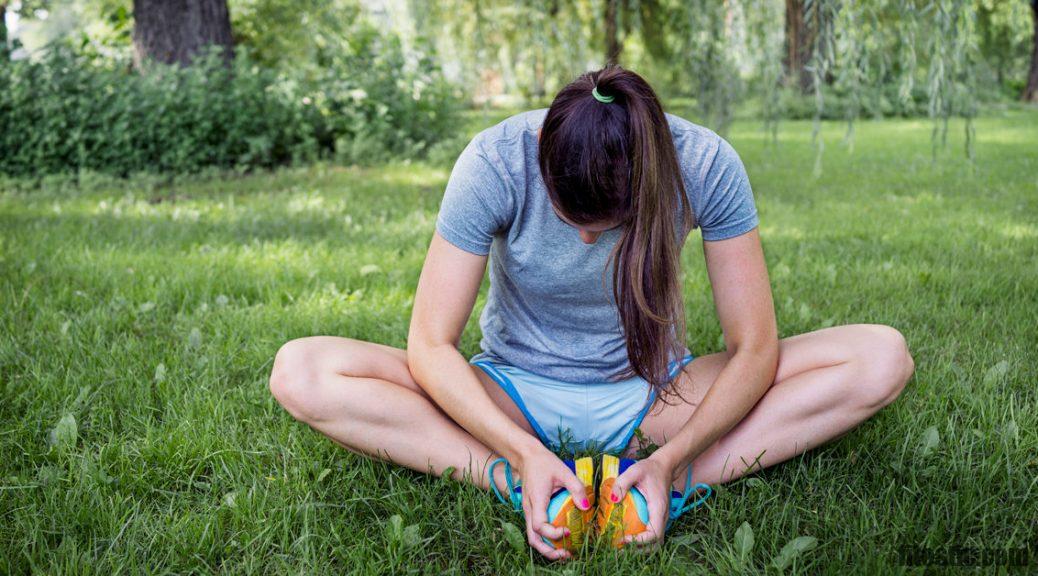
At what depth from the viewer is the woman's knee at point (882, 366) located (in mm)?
2062

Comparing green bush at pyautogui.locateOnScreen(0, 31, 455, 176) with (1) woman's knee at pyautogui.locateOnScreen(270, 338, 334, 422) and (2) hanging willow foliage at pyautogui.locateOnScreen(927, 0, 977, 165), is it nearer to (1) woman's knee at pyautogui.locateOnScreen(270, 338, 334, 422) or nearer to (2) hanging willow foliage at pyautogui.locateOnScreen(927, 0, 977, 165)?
(1) woman's knee at pyautogui.locateOnScreen(270, 338, 334, 422)

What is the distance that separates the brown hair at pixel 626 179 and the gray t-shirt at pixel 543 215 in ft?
0.34

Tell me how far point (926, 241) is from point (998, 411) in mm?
2322

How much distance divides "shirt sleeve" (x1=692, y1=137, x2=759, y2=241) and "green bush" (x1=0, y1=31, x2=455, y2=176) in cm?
584

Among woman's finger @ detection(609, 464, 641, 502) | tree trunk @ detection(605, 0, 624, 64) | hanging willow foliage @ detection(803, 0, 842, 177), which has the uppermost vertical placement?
tree trunk @ detection(605, 0, 624, 64)

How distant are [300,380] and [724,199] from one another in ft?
3.52

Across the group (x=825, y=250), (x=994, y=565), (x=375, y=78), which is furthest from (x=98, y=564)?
(x=375, y=78)

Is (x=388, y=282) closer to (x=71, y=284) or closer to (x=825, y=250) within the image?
(x=71, y=284)

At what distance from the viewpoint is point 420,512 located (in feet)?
6.40

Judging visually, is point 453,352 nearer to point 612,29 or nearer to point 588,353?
point 588,353

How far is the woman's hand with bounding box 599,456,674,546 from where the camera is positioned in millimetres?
1740

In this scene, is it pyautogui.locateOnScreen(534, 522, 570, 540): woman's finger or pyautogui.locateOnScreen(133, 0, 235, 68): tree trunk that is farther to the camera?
pyautogui.locateOnScreen(133, 0, 235, 68): tree trunk

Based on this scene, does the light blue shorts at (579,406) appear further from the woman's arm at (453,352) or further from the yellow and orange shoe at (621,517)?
the yellow and orange shoe at (621,517)

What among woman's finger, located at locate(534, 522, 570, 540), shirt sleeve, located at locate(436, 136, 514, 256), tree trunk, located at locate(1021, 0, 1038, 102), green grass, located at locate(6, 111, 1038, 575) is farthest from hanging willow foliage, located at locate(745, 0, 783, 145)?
tree trunk, located at locate(1021, 0, 1038, 102)
